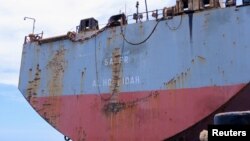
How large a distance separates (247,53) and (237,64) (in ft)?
1.13

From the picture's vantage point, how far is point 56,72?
1276cm

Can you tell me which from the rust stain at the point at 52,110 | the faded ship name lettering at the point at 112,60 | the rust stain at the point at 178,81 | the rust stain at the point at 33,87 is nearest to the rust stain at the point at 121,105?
the rust stain at the point at 178,81

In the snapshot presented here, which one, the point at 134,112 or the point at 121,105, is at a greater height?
the point at 121,105

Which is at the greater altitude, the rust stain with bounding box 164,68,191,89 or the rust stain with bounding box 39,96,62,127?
the rust stain with bounding box 164,68,191,89

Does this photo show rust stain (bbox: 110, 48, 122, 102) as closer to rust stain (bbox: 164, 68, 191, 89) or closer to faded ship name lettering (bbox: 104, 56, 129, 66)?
faded ship name lettering (bbox: 104, 56, 129, 66)

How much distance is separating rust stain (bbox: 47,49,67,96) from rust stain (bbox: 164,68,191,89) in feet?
13.3

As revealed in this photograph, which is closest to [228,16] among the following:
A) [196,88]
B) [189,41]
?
[189,41]

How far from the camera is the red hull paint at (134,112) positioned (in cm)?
944

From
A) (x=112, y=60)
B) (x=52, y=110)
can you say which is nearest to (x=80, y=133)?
(x=52, y=110)

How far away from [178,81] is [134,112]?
160 centimetres

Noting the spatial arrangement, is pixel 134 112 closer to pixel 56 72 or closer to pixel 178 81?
pixel 178 81

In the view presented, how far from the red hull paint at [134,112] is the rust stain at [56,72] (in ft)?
1.02

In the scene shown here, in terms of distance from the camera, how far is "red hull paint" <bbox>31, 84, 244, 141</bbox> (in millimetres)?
9438

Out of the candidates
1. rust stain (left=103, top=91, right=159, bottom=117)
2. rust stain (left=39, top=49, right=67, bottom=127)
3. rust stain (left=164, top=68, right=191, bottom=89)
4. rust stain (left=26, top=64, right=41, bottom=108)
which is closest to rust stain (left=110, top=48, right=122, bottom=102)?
rust stain (left=103, top=91, right=159, bottom=117)
